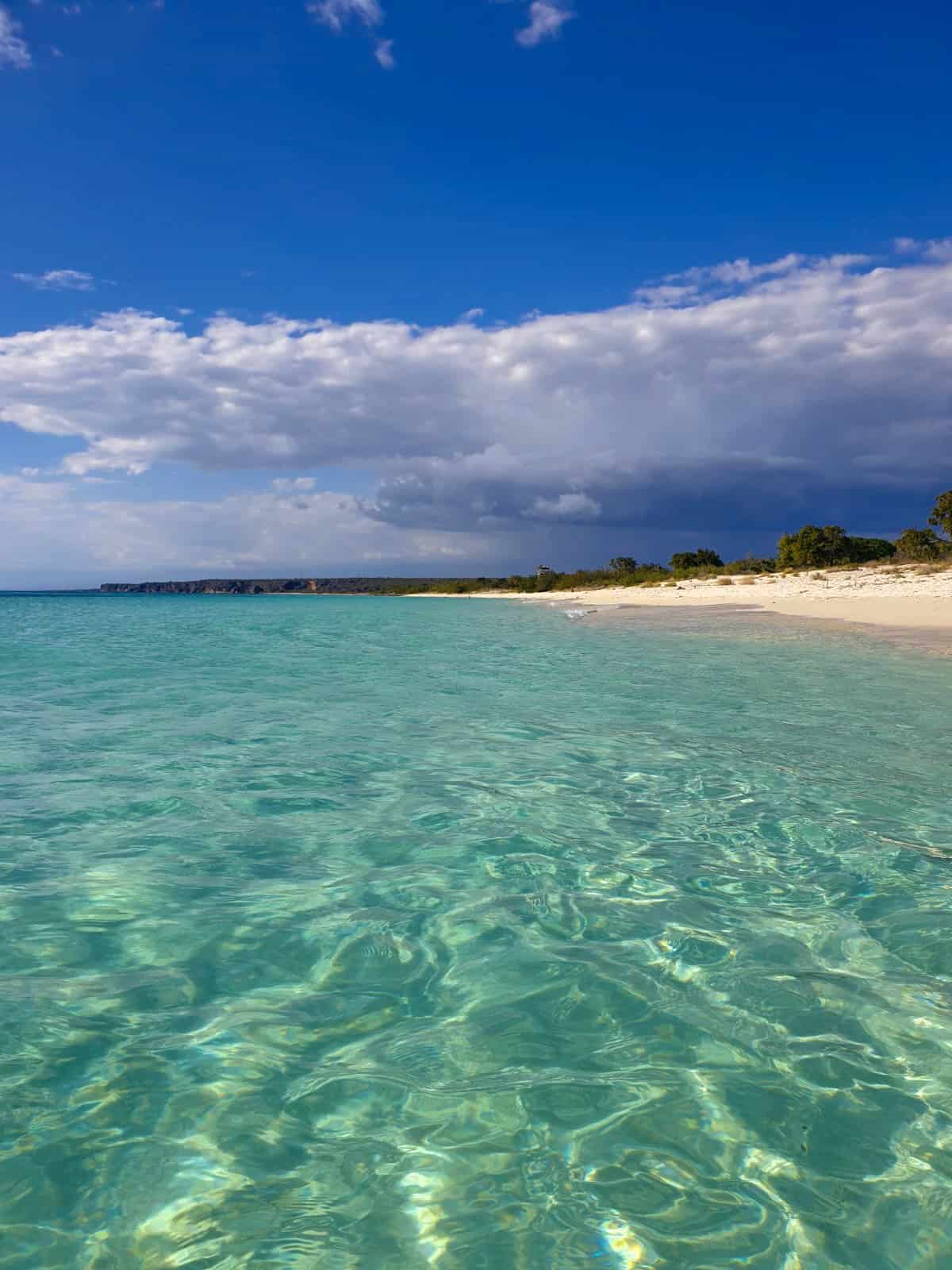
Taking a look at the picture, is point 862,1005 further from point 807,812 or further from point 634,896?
point 807,812

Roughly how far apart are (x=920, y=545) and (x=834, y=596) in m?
22.2

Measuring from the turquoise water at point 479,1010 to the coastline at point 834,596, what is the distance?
2444cm

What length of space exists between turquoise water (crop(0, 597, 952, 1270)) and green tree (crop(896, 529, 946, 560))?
61782 millimetres

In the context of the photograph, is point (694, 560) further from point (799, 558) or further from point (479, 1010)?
point (479, 1010)

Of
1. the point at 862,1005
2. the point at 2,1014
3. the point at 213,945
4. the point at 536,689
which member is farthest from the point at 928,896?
the point at 536,689

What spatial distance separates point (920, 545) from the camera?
2512 inches

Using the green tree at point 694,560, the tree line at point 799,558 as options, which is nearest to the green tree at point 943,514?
the tree line at point 799,558

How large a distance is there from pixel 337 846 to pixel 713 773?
4286mm

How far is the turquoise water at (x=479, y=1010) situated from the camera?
105 inches

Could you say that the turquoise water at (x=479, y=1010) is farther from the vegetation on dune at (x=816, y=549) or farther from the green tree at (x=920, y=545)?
the vegetation on dune at (x=816, y=549)

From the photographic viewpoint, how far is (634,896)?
210 inches

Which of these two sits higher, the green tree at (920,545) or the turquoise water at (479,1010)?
the green tree at (920,545)

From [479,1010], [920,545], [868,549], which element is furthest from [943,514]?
[479,1010]

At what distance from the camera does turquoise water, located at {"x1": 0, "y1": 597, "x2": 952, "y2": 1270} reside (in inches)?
105
